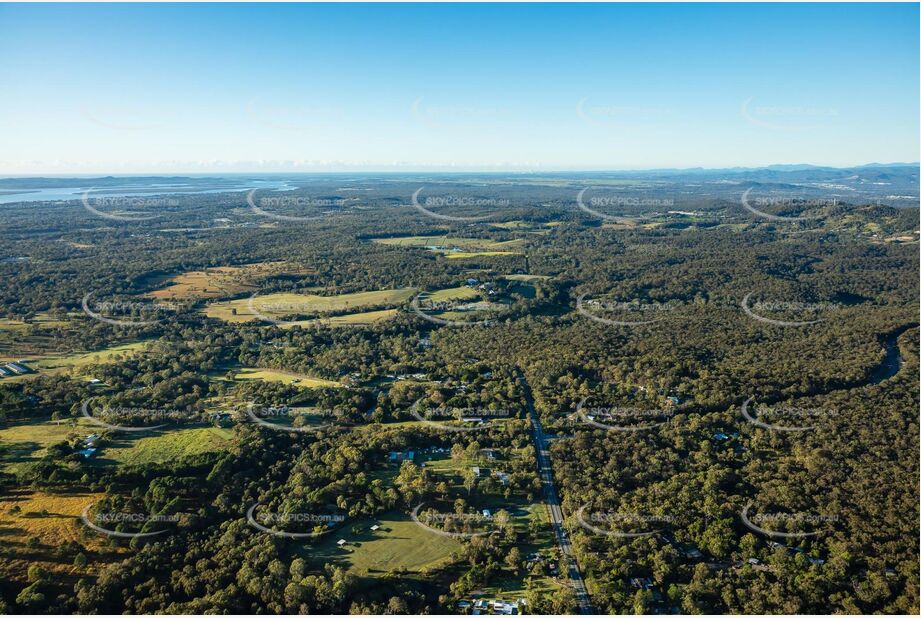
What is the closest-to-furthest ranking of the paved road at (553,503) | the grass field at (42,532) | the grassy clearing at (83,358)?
1. the paved road at (553,503)
2. the grass field at (42,532)
3. the grassy clearing at (83,358)

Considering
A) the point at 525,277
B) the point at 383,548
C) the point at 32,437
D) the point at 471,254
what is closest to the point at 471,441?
the point at 383,548

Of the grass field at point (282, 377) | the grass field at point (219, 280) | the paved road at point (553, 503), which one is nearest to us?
the paved road at point (553, 503)

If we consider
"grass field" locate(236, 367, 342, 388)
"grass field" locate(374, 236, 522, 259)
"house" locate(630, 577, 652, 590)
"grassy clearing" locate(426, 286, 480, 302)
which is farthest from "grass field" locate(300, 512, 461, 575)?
"grass field" locate(374, 236, 522, 259)

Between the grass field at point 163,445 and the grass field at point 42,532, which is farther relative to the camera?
the grass field at point 163,445

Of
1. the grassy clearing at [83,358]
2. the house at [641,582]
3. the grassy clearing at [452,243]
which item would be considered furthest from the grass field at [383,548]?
the grassy clearing at [452,243]

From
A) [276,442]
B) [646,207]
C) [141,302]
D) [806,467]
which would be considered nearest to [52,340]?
[141,302]

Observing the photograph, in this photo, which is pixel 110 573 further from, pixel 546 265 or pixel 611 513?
pixel 546 265

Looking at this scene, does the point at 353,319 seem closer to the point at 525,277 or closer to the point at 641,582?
the point at 525,277

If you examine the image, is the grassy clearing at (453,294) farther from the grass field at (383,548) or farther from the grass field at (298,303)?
the grass field at (383,548)
